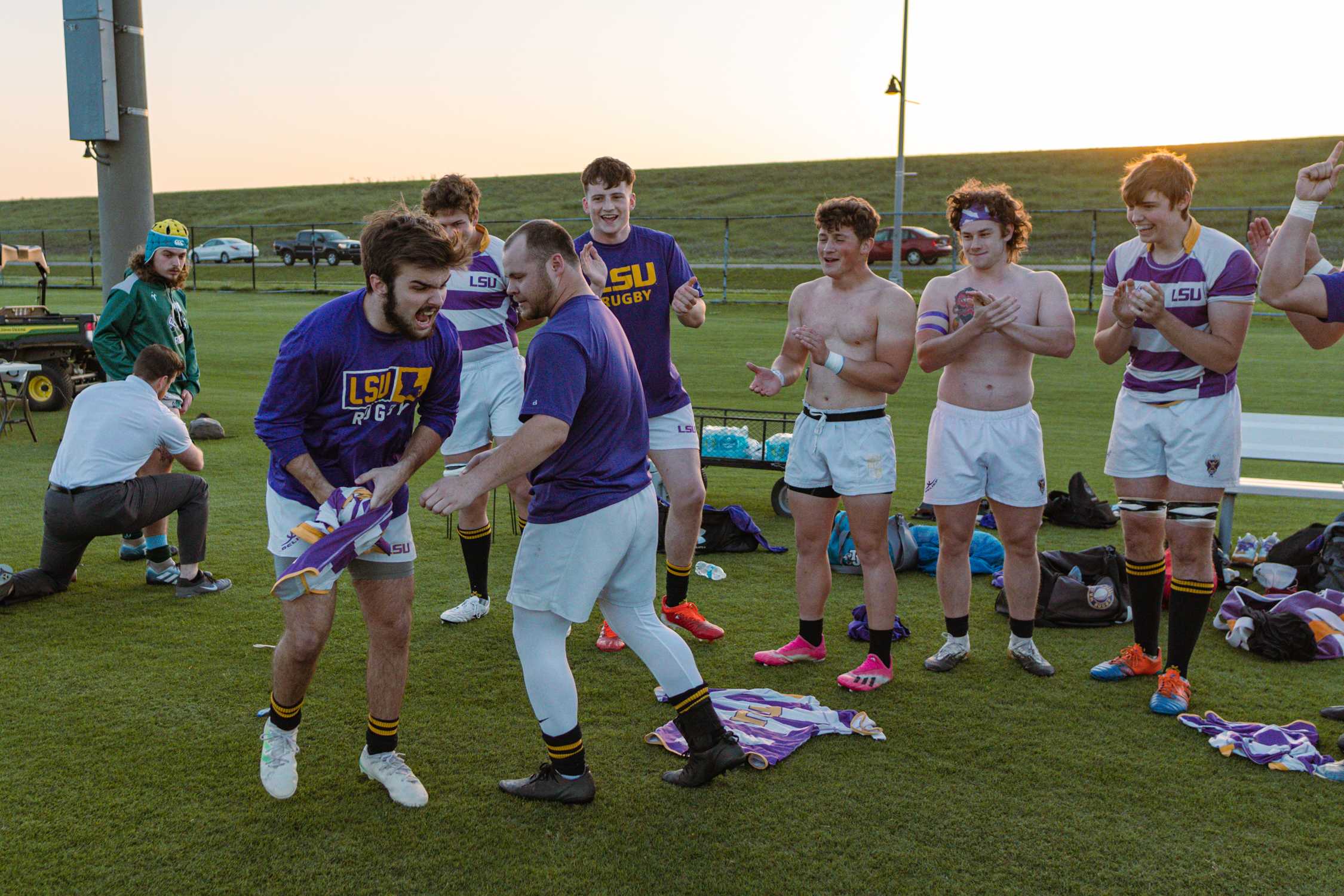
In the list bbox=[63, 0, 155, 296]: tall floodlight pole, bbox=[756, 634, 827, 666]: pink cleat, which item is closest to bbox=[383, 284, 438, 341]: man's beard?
bbox=[756, 634, 827, 666]: pink cleat

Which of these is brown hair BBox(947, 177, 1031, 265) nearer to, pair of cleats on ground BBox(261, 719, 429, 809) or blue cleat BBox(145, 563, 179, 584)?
pair of cleats on ground BBox(261, 719, 429, 809)

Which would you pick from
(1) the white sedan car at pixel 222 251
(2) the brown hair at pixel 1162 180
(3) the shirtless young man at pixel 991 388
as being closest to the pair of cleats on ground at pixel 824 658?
(3) the shirtless young man at pixel 991 388

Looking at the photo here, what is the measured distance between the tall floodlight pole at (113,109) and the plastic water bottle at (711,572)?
520cm

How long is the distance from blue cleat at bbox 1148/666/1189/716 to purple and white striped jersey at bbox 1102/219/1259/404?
47.9 inches

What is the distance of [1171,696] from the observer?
4641mm

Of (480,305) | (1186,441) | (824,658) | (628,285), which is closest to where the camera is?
(1186,441)

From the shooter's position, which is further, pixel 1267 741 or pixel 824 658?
pixel 824 658

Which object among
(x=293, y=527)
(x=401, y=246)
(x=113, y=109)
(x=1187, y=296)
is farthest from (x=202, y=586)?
(x=1187, y=296)

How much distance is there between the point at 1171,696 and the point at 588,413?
2.92m

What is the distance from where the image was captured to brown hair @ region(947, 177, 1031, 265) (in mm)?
4859

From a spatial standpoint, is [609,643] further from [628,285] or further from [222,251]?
[222,251]

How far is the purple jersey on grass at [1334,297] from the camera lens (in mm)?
3709

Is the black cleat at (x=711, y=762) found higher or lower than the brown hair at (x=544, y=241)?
lower

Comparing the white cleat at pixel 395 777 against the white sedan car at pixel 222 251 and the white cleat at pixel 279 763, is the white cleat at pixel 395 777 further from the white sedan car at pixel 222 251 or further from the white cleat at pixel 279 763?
the white sedan car at pixel 222 251
